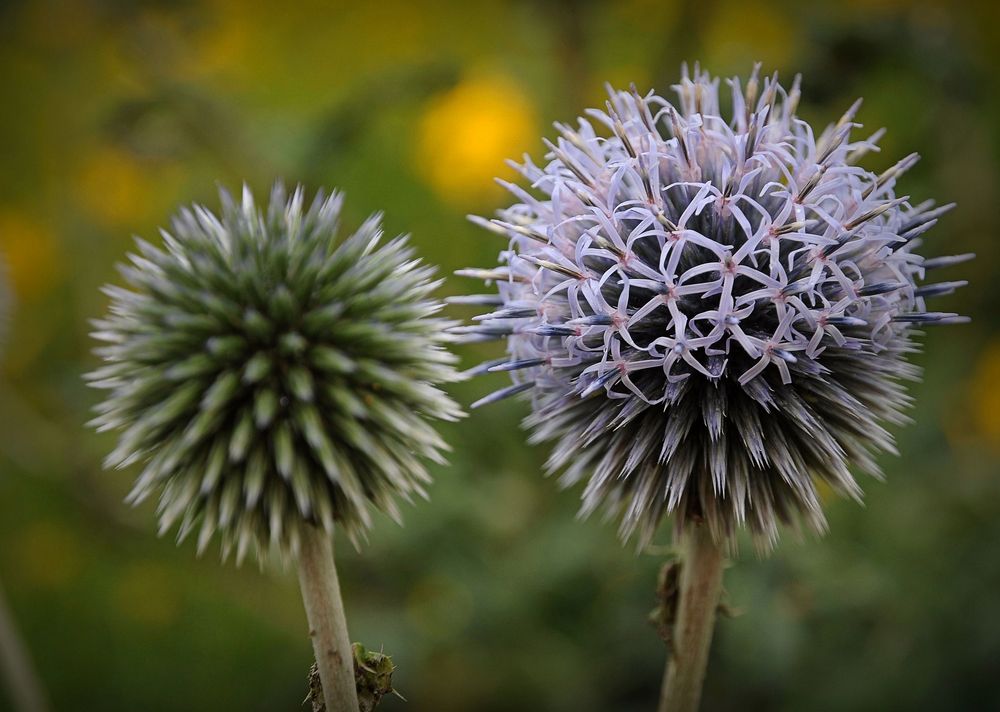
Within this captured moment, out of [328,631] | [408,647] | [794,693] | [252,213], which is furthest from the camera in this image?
[794,693]

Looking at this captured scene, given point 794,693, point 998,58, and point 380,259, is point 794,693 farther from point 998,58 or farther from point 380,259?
point 998,58

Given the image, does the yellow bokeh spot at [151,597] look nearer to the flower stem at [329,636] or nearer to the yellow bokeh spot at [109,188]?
the yellow bokeh spot at [109,188]

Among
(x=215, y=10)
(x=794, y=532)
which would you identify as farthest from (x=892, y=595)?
(x=215, y=10)

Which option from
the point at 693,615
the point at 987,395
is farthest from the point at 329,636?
the point at 987,395

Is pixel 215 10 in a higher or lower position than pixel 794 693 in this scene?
higher

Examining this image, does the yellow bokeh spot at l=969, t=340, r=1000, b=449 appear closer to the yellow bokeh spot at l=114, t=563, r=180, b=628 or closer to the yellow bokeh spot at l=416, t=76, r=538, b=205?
the yellow bokeh spot at l=416, t=76, r=538, b=205

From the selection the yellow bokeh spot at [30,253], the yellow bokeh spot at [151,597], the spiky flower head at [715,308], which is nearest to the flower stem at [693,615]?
the spiky flower head at [715,308]

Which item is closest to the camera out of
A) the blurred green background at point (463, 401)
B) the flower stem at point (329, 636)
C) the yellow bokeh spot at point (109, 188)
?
the flower stem at point (329, 636)
